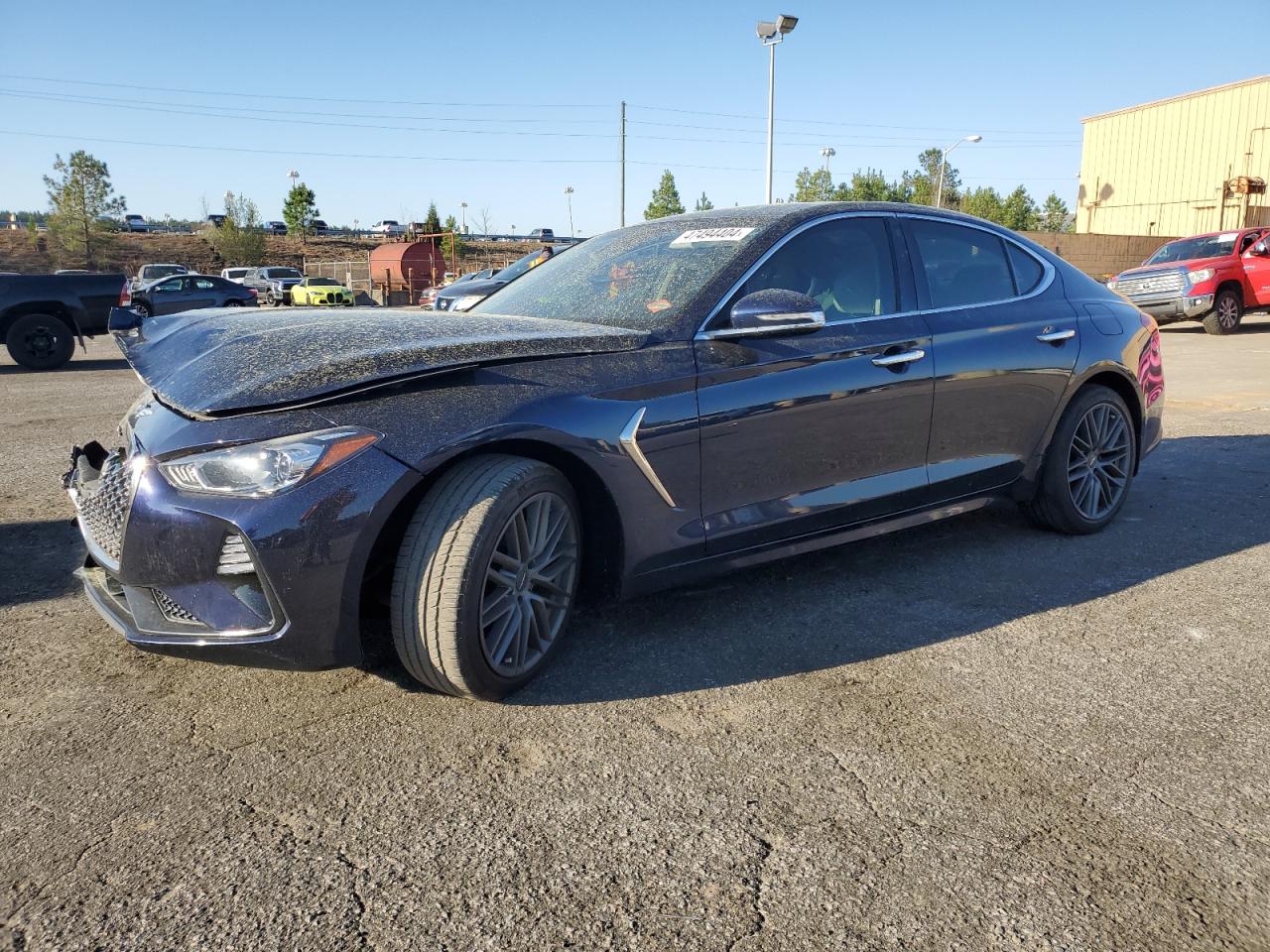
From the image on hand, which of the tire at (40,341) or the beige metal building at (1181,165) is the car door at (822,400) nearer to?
the tire at (40,341)

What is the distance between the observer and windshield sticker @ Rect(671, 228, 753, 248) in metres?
3.55

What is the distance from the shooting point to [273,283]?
4059cm

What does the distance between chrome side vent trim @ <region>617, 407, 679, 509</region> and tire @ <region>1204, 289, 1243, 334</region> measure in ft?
55.4

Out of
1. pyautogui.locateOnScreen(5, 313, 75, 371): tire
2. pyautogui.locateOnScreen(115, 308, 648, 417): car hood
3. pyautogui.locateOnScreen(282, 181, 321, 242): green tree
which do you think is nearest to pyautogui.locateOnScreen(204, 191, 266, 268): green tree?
pyautogui.locateOnScreen(282, 181, 321, 242): green tree

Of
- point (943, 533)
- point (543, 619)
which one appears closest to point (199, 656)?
point (543, 619)

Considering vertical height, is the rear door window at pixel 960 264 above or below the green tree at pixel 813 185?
below

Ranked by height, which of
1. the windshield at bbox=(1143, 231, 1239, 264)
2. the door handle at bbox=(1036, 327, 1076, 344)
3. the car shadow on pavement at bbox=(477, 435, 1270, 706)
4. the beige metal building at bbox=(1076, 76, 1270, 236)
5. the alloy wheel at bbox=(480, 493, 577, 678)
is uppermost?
the beige metal building at bbox=(1076, 76, 1270, 236)

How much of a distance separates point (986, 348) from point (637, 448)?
1.84 m

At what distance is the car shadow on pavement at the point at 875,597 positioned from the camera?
3.04 m

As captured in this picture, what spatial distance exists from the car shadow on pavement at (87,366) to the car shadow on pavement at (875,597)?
1083 centimetres

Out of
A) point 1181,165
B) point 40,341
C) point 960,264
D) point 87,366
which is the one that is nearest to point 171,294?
point 87,366

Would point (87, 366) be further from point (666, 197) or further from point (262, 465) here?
point (666, 197)

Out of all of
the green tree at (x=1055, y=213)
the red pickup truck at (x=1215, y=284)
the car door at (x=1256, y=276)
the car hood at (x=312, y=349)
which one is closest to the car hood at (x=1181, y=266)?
the red pickup truck at (x=1215, y=284)

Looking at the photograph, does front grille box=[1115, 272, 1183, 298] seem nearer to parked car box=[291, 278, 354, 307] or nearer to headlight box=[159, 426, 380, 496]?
headlight box=[159, 426, 380, 496]
